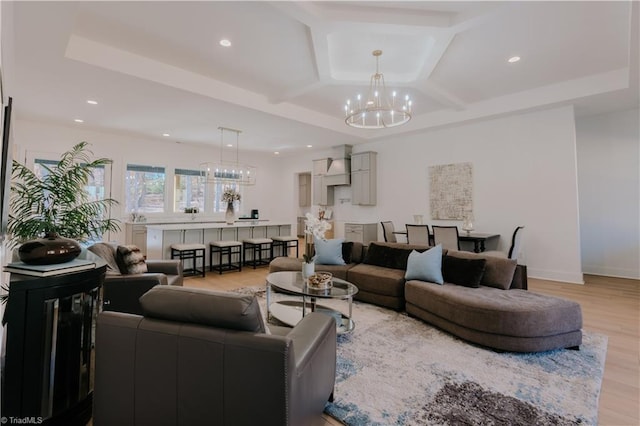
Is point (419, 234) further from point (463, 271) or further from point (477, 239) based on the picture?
point (463, 271)

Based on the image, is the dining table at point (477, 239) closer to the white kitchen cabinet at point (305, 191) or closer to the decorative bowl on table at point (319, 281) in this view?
the decorative bowl on table at point (319, 281)

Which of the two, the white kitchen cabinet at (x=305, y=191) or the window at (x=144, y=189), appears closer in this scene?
the window at (x=144, y=189)

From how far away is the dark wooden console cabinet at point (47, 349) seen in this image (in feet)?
4.91

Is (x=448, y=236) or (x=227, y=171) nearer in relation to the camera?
(x=448, y=236)

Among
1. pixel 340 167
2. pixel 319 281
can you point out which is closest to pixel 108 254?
pixel 319 281

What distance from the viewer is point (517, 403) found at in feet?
6.25

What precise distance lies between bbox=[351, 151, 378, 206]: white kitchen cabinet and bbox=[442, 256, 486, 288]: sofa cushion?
4.13 m

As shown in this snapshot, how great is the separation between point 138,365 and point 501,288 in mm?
3280

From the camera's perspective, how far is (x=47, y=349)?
1.56m

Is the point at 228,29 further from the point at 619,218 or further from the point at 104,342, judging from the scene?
the point at 619,218

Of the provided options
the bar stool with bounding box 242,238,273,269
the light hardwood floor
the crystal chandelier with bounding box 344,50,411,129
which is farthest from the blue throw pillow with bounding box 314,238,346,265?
the bar stool with bounding box 242,238,273,269

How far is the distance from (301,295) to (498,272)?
2.14 meters

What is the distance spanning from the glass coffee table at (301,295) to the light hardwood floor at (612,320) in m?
1.12
